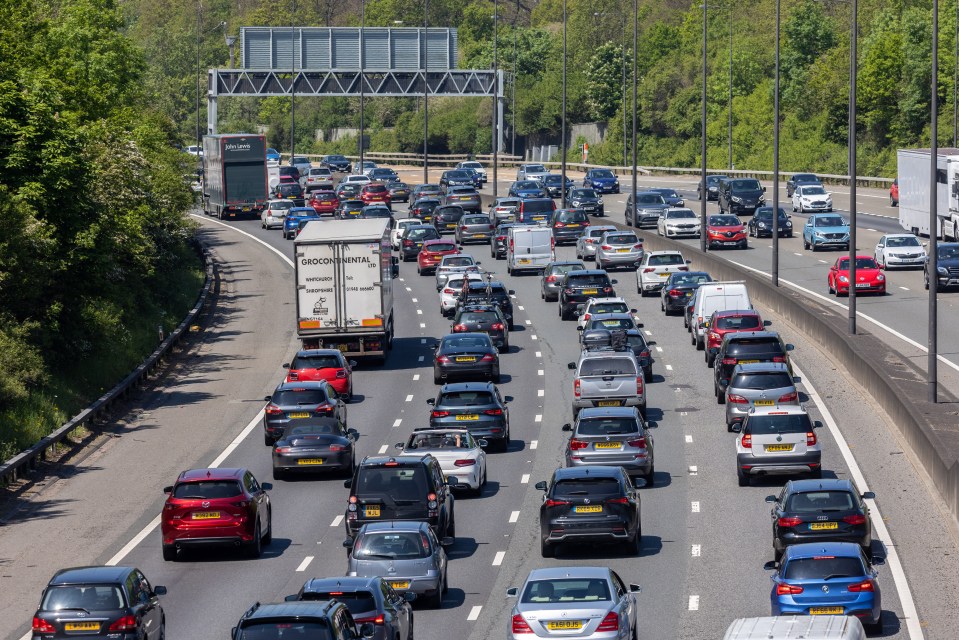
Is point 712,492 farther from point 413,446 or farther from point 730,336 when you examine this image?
point 730,336

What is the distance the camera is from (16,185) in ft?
153

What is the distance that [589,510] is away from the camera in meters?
27.1

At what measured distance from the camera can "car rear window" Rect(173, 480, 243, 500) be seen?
2780cm

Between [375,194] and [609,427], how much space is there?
217 feet

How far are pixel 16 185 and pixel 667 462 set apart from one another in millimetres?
20914

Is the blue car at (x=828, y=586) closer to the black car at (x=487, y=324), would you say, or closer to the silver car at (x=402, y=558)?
the silver car at (x=402, y=558)

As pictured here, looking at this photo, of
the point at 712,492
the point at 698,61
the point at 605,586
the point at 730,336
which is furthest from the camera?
the point at 698,61

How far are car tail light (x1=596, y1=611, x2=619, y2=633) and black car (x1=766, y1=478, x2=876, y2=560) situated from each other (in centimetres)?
626

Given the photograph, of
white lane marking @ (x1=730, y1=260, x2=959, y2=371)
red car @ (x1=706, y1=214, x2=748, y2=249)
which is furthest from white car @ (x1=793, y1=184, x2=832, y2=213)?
white lane marking @ (x1=730, y1=260, x2=959, y2=371)

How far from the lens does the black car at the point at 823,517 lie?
25859 millimetres

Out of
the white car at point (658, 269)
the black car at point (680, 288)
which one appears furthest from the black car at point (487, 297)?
the white car at point (658, 269)

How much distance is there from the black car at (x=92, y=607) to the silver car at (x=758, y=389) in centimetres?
1905

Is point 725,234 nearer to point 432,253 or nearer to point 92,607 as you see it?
point 432,253

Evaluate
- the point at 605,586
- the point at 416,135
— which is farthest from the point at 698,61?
the point at 605,586
